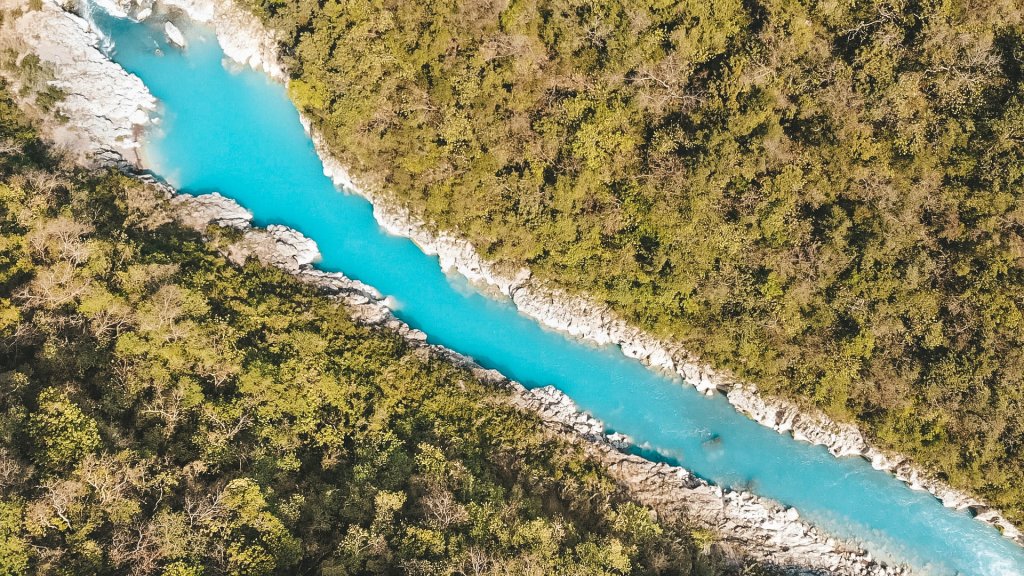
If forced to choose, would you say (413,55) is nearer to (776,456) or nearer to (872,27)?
(872,27)

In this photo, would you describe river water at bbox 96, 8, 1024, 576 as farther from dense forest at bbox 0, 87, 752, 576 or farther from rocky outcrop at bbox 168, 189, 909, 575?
dense forest at bbox 0, 87, 752, 576

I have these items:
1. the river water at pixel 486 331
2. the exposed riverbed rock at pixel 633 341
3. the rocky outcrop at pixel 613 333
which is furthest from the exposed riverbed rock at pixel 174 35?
the exposed riverbed rock at pixel 633 341

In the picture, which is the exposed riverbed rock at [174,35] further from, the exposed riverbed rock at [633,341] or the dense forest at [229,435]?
the exposed riverbed rock at [633,341]

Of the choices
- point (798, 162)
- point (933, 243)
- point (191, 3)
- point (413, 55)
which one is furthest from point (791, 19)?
point (191, 3)

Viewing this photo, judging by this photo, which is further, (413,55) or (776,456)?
(776,456)

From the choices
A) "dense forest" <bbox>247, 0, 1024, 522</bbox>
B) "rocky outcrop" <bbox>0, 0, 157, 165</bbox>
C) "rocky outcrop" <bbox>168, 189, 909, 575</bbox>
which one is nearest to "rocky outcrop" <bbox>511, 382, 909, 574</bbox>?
"rocky outcrop" <bbox>168, 189, 909, 575</bbox>

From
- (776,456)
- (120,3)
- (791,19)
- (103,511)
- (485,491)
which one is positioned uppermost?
(791,19)

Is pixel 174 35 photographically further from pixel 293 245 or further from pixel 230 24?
pixel 293 245
